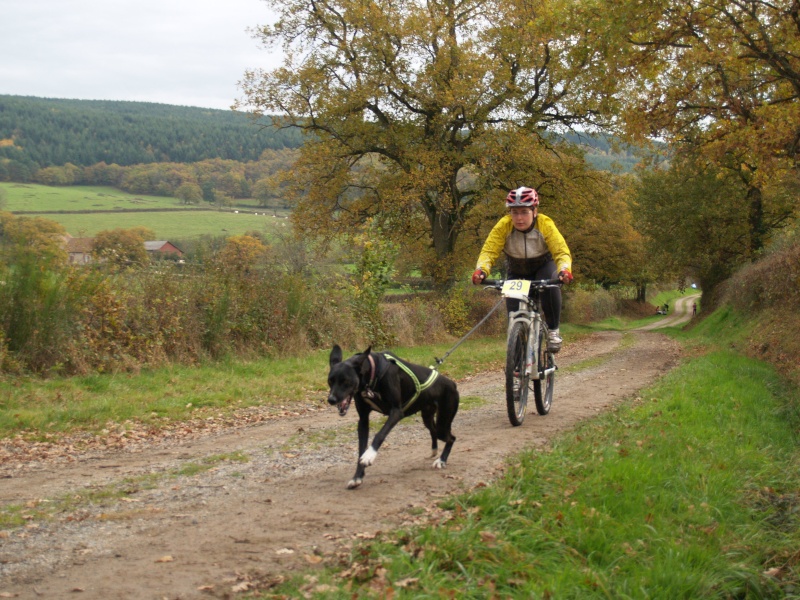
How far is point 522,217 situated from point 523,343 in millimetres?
1498

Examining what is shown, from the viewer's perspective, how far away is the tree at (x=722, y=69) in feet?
43.5

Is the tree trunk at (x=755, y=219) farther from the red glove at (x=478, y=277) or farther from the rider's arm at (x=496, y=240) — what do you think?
the red glove at (x=478, y=277)

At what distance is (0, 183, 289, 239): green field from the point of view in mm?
50859

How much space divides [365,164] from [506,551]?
2698cm

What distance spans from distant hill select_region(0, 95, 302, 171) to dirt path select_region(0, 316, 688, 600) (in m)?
64.7

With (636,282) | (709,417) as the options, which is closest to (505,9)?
(709,417)

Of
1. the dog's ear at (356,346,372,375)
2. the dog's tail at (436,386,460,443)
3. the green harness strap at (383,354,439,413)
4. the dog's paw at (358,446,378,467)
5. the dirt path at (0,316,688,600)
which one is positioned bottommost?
the dirt path at (0,316,688,600)

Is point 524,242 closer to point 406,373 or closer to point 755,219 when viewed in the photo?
point 406,373

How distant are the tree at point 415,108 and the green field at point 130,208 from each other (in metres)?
16.2

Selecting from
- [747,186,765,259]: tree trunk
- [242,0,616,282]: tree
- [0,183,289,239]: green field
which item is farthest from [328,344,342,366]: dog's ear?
[0,183,289,239]: green field

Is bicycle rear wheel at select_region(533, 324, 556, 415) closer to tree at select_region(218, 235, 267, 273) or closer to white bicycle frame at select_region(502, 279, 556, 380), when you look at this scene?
white bicycle frame at select_region(502, 279, 556, 380)

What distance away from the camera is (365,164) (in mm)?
30094

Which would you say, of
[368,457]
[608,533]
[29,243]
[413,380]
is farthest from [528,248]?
[29,243]

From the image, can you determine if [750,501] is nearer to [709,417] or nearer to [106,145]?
[709,417]
